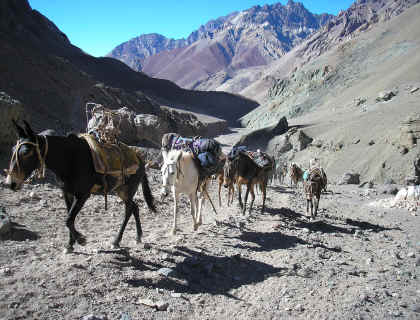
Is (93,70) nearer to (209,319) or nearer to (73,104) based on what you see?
(73,104)

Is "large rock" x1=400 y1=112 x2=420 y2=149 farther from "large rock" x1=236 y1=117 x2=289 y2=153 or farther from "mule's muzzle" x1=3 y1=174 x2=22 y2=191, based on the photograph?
"mule's muzzle" x1=3 y1=174 x2=22 y2=191

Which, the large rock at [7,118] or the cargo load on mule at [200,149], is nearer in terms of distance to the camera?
the cargo load on mule at [200,149]

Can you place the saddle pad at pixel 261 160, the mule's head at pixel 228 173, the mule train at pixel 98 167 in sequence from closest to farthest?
the mule train at pixel 98 167 < the mule's head at pixel 228 173 < the saddle pad at pixel 261 160

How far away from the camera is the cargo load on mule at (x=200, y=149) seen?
8.52 meters

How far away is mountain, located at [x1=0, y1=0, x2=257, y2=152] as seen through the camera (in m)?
21.9

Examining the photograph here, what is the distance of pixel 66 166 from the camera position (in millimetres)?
5426

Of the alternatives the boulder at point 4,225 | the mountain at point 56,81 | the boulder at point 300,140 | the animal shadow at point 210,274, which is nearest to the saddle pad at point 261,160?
the animal shadow at point 210,274

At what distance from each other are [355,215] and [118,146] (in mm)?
9704

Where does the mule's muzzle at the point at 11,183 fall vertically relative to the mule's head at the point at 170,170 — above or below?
below

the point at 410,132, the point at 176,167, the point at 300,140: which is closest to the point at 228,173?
the point at 176,167

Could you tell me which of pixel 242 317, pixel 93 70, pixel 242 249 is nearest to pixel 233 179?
pixel 242 249

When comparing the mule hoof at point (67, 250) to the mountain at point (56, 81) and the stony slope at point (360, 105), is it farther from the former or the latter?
the stony slope at point (360, 105)

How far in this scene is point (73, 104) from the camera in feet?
84.5

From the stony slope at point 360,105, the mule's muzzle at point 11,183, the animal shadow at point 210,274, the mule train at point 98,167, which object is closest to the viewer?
the mule's muzzle at point 11,183
